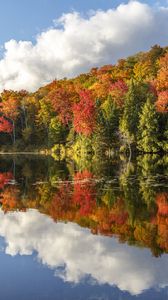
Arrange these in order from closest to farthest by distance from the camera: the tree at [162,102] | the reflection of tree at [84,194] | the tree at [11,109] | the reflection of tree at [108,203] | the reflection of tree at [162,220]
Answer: the reflection of tree at [162,220], the reflection of tree at [108,203], the reflection of tree at [84,194], the tree at [162,102], the tree at [11,109]

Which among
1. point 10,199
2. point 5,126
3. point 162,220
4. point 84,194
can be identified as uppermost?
point 5,126

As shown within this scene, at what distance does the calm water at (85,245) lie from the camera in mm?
8867

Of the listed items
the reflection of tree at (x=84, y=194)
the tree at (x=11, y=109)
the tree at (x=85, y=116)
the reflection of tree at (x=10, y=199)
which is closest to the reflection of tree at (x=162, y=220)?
the reflection of tree at (x=84, y=194)

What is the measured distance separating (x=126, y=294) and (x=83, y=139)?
2044 inches

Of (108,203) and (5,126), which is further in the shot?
(5,126)

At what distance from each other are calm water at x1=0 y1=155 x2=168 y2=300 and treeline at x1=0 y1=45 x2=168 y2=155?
3360 cm

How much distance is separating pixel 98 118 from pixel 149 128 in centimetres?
852

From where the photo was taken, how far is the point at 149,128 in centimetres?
5275

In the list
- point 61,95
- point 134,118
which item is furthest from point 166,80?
point 61,95

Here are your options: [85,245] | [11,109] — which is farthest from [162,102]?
[85,245]

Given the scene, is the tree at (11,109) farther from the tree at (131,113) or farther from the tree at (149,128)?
the tree at (149,128)

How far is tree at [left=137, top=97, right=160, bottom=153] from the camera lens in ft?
173

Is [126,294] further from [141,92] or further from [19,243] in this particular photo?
[141,92]

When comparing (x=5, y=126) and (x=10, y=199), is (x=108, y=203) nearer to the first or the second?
(x=10, y=199)
